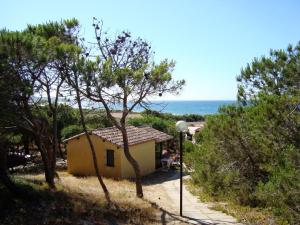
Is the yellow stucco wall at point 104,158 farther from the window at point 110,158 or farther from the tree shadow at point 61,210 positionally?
the tree shadow at point 61,210

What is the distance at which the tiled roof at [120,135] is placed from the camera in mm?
24875

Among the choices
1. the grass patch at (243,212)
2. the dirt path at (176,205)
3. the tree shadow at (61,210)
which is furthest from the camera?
the dirt path at (176,205)

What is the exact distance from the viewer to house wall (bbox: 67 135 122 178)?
80.9 ft

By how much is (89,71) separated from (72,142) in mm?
14092

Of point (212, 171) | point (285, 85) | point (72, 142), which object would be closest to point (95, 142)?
point (72, 142)

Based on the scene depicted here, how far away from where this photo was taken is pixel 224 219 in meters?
12.6

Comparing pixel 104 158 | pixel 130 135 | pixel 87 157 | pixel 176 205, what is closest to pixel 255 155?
pixel 176 205

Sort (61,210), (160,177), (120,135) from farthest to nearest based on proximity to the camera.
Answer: (120,135) < (160,177) < (61,210)

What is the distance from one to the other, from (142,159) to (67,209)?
14913mm

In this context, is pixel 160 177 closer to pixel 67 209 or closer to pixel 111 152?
pixel 111 152

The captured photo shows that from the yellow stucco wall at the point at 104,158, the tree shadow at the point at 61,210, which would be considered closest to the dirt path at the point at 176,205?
the tree shadow at the point at 61,210

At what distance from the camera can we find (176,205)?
1558cm

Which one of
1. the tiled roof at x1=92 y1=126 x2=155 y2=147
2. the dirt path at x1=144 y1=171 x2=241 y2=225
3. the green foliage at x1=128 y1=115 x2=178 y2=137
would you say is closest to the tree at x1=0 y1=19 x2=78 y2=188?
the dirt path at x1=144 y1=171 x2=241 y2=225

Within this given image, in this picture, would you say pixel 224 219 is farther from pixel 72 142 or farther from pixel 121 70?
pixel 72 142
